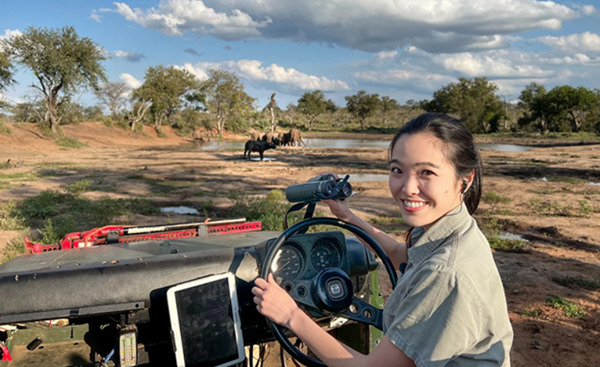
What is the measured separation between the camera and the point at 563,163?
20.1 meters

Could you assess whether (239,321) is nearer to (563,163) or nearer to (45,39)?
(563,163)

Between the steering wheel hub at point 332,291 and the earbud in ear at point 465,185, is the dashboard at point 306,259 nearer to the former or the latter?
the steering wheel hub at point 332,291

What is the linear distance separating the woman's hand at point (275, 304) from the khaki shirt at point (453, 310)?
389 millimetres

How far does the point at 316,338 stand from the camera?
157 centimetres

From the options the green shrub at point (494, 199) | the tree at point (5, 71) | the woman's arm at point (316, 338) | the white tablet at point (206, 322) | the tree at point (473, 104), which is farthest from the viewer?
the tree at point (473, 104)

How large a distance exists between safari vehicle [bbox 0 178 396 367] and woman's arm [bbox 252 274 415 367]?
162mm

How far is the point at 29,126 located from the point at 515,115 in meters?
61.2

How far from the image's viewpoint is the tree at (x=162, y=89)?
47406mm

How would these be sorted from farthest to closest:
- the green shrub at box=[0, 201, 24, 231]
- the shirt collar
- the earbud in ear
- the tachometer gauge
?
the green shrub at box=[0, 201, 24, 231] → the tachometer gauge → the earbud in ear → the shirt collar

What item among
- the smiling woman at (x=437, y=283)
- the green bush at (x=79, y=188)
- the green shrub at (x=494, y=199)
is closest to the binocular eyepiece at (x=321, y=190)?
the smiling woman at (x=437, y=283)

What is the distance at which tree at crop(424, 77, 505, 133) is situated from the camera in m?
54.9

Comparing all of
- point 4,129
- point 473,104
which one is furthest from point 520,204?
point 473,104

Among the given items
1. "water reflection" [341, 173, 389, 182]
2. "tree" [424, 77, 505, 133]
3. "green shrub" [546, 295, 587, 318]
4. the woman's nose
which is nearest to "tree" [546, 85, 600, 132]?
"tree" [424, 77, 505, 133]

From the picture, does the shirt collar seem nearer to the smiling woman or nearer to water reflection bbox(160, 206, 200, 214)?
the smiling woman
